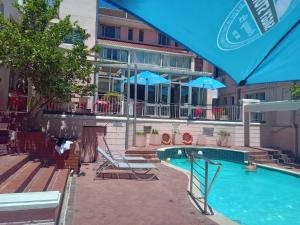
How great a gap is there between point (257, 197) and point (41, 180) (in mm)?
7072

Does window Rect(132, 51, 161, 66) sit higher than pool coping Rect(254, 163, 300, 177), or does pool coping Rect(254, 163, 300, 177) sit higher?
window Rect(132, 51, 161, 66)

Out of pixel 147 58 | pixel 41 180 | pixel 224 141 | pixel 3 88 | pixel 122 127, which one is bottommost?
pixel 41 180

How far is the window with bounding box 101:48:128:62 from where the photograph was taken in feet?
93.3

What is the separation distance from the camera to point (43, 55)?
33.3 ft

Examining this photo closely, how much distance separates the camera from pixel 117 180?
10.4m

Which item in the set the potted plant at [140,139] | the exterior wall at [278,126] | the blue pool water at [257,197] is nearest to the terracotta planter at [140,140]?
the potted plant at [140,139]

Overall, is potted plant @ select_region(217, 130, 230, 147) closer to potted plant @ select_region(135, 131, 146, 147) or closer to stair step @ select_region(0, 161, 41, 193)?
potted plant @ select_region(135, 131, 146, 147)

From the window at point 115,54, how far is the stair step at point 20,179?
769 inches

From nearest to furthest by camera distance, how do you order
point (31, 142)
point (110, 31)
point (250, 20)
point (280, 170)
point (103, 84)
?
1. point (250, 20)
2. point (31, 142)
3. point (280, 170)
4. point (103, 84)
5. point (110, 31)

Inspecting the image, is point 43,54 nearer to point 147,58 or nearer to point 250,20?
point 250,20

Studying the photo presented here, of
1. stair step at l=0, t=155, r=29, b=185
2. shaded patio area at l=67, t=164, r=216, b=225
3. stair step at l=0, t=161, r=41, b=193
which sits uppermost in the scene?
stair step at l=0, t=155, r=29, b=185

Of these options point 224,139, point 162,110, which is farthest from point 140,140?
point 224,139

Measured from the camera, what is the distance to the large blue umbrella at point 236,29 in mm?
1825

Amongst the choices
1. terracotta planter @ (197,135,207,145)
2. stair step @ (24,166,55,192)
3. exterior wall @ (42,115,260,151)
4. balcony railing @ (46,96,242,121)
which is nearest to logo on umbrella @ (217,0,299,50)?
stair step @ (24,166,55,192)
